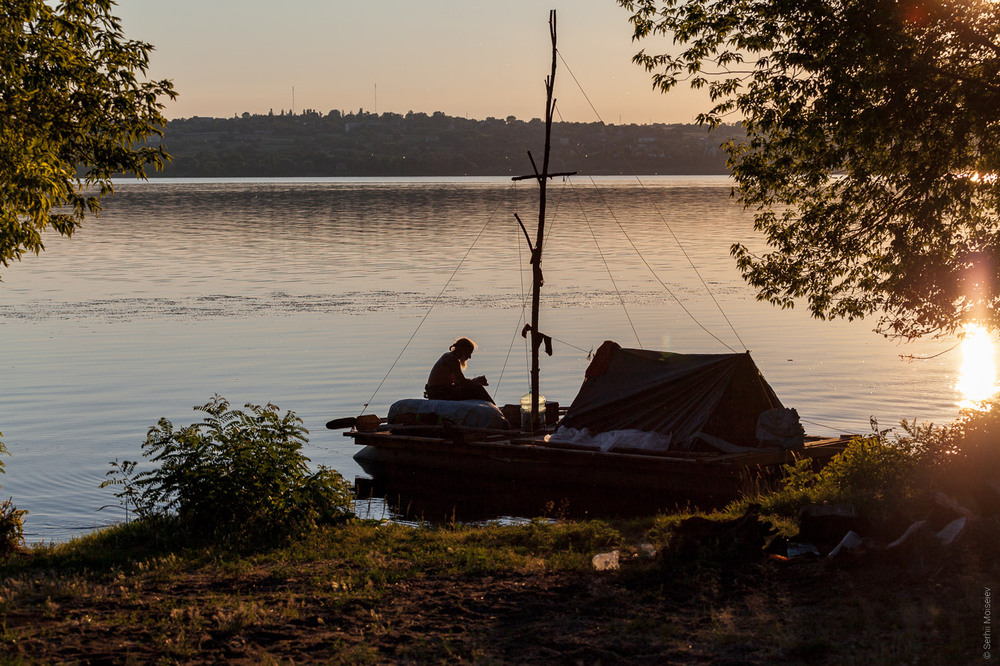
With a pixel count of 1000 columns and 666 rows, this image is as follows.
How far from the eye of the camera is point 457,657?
8.23 metres

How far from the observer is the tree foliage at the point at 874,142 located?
47.6 ft

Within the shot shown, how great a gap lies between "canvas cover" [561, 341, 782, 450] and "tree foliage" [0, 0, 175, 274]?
365 inches

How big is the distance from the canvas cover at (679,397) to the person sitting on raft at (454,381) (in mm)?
3270

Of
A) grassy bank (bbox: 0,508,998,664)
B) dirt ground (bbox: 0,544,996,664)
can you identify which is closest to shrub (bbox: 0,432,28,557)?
grassy bank (bbox: 0,508,998,664)

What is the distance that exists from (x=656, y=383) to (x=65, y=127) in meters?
11.0

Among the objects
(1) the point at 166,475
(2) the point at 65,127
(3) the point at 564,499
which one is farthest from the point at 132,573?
(3) the point at 564,499

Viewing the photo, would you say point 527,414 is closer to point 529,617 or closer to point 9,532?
point 9,532

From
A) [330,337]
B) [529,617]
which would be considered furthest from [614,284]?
[529,617]

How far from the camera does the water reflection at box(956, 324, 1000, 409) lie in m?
28.3

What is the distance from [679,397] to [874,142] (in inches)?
244

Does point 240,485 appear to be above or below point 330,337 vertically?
above

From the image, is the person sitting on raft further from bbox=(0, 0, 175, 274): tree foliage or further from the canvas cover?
bbox=(0, 0, 175, 274): tree foliage

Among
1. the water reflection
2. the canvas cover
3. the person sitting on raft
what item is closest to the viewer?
the canvas cover

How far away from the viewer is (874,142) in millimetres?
15438
